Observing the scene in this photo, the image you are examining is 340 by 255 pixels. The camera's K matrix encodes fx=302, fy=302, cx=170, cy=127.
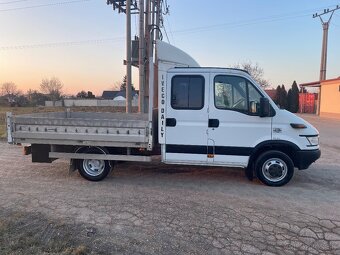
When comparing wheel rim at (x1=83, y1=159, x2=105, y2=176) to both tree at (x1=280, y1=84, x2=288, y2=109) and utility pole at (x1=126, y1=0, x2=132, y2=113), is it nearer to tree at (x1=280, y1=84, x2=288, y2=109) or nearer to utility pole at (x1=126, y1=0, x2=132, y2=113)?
utility pole at (x1=126, y1=0, x2=132, y2=113)

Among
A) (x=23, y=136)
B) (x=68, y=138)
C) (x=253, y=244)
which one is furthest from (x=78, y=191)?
(x=253, y=244)

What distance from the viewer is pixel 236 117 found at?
607 cm

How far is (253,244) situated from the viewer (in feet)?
12.7

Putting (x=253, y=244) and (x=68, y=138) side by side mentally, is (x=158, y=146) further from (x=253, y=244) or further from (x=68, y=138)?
(x=253, y=244)

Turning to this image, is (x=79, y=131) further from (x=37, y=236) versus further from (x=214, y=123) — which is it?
(x=214, y=123)

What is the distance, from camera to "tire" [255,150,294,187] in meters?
6.16

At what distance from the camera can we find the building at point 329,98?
89.8 feet

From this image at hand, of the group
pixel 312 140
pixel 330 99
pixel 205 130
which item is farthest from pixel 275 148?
pixel 330 99

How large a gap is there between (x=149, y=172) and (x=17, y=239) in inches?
150

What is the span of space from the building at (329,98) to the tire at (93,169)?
86.5 ft

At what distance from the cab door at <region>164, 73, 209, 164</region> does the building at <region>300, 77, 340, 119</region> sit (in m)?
25.3

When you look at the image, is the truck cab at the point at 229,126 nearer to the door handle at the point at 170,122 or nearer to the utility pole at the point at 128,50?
the door handle at the point at 170,122

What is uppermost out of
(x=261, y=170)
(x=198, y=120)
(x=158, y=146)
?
(x=198, y=120)

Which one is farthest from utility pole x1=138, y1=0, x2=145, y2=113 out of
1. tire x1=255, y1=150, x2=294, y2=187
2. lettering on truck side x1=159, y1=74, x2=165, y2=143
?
tire x1=255, y1=150, x2=294, y2=187
